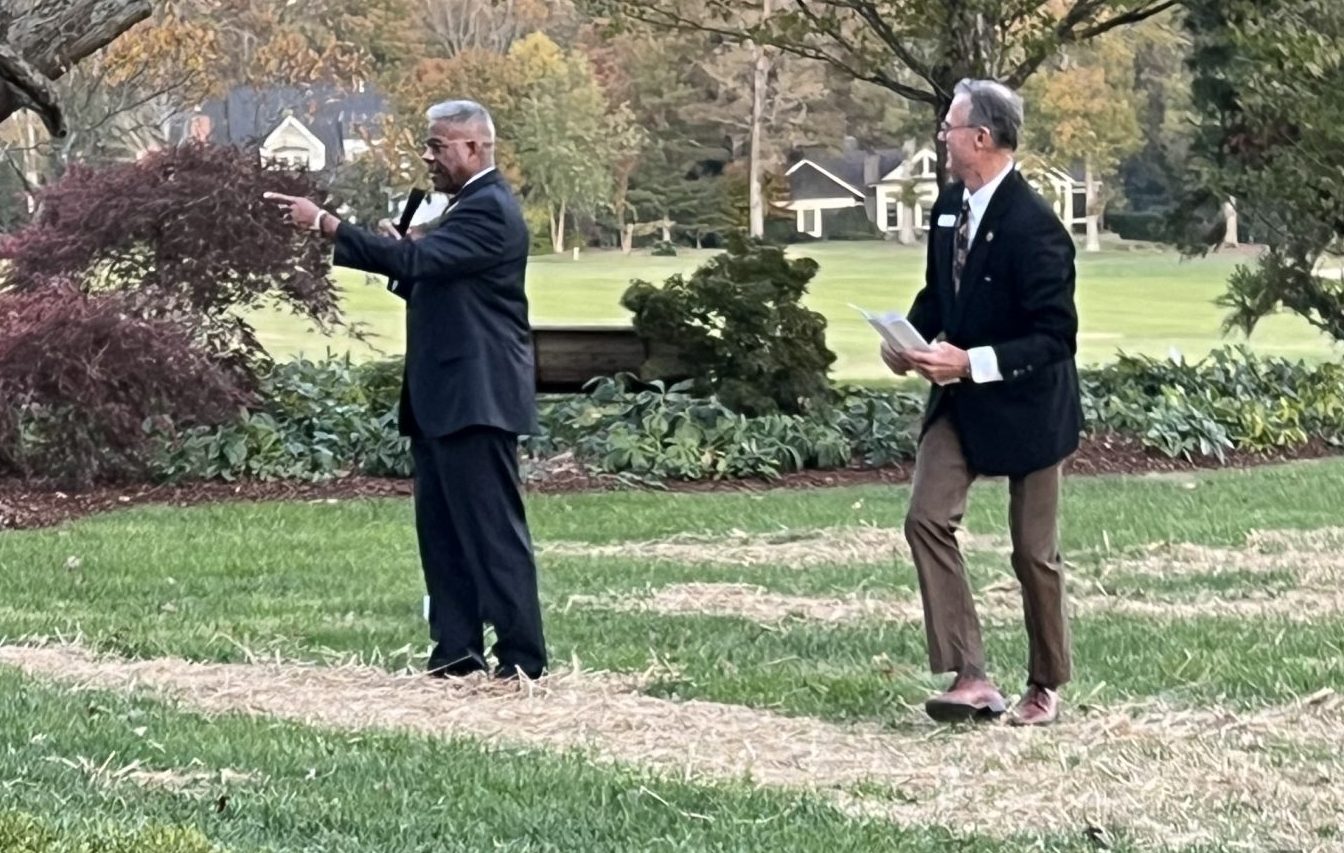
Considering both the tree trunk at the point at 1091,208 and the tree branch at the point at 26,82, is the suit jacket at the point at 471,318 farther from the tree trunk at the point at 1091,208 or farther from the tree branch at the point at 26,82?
the tree trunk at the point at 1091,208

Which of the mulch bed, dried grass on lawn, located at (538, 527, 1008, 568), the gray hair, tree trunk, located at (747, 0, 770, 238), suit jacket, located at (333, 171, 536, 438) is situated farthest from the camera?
tree trunk, located at (747, 0, 770, 238)

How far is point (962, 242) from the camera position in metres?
6.19

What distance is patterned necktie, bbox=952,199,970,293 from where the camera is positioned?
6.17 meters

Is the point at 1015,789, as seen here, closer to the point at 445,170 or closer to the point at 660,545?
the point at 445,170

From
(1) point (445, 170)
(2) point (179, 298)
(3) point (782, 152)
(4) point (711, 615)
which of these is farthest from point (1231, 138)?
(1) point (445, 170)

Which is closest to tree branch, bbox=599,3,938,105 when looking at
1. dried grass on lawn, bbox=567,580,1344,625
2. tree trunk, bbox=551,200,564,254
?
tree trunk, bbox=551,200,564,254

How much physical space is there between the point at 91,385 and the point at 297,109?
14478 millimetres

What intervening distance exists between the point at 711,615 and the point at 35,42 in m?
3.98

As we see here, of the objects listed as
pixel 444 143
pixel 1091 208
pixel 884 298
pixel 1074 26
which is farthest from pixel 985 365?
pixel 1091 208

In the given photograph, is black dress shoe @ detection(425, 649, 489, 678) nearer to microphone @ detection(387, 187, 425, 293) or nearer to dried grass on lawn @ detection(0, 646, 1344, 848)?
dried grass on lawn @ detection(0, 646, 1344, 848)

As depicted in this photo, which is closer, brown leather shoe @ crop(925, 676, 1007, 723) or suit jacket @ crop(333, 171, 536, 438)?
brown leather shoe @ crop(925, 676, 1007, 723)

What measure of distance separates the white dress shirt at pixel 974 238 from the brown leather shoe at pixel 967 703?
1016mm

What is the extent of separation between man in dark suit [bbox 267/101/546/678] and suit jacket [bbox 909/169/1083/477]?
5.40 feet

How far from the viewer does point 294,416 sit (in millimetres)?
15391
